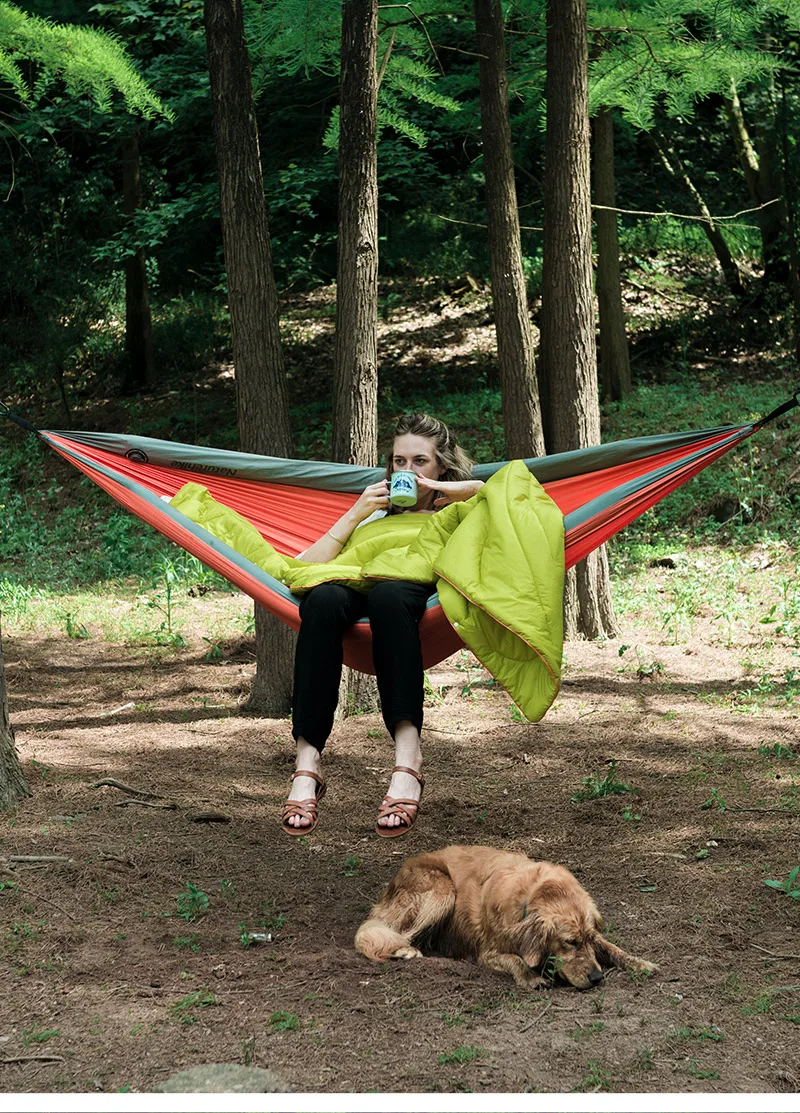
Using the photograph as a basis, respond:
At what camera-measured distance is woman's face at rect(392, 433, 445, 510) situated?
2918 mm

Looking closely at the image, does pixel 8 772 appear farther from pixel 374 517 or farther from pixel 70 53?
pixel 70 53

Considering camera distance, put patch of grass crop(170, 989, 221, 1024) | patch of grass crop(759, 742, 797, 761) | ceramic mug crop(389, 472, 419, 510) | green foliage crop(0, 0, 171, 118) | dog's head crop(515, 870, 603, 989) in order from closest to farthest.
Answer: patch of grass crop(170, 989, 221, 1024)
dog's head crop(515, 870, 603, 989)
ceramic mug crop(389, 472, 419, 510)
patch of grass crop(759, 742, 797, 761)
green foliage crop(0, 0, 171, 118)

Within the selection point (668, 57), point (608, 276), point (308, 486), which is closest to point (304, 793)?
point (308, 486)

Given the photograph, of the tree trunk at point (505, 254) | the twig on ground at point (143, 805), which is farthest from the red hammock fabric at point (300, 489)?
the tree trunk at point (505, 254)

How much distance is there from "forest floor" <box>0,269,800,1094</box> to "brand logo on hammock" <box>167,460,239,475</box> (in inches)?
39.8

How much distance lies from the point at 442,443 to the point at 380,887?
3.94 feet

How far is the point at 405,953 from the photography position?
7.38ft

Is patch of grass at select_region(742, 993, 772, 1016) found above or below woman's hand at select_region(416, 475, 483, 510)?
below

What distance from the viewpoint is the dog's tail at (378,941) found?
2.23 meters

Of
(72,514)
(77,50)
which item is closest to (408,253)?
(72,514)

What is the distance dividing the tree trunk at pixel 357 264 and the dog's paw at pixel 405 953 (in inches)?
84.9

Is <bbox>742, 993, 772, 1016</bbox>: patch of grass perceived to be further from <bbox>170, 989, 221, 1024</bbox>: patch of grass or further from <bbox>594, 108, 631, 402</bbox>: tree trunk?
<bbox>594, 108, 631, 402</bbox>: tree trunk

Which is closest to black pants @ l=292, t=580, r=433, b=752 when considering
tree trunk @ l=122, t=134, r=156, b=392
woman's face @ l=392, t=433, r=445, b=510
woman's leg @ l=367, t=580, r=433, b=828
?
woman's leg @ l=367, t=580, r=433, b=828

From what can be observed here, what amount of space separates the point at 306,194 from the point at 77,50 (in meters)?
3.52
